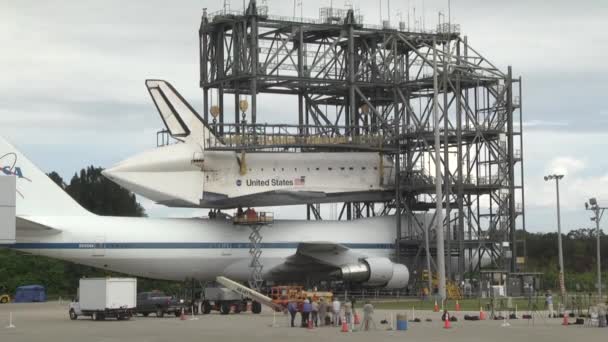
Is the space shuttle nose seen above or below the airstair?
above

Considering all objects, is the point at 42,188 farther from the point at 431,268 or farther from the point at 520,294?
the point at 520,294

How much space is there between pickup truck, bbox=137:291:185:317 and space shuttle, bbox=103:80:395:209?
49.5 ft

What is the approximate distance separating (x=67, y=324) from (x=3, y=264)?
57235 millimetres

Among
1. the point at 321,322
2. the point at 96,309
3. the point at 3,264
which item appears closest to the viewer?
the point at 321,322

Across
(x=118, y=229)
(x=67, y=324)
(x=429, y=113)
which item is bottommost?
(x=67, y=324)

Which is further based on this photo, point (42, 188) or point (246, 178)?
point (246, 178)

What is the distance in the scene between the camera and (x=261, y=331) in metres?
45.5

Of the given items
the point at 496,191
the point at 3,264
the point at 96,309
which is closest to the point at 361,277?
the point at 496,191

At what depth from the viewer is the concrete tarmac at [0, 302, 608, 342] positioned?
40.9m

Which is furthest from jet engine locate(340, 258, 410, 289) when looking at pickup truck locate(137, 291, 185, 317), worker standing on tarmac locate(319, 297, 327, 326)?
worker standing on tarmac locate(319, 297, 327, 326)

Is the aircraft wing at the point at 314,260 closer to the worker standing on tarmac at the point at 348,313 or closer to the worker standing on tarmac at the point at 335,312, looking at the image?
the worker standing on tarmac at the point at 335,312

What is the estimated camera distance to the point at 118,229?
7138 cm

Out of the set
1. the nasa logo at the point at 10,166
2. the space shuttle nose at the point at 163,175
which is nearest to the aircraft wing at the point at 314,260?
the space shuttle nose at the point at 163,175

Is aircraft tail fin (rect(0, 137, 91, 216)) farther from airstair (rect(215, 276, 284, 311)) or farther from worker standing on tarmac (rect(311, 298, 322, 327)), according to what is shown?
worker standing on tarmac (rect(311, 298, 322, 327))
